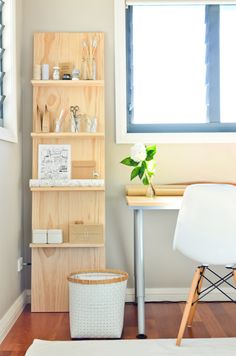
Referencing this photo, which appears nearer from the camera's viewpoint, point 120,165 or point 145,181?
point 145,181

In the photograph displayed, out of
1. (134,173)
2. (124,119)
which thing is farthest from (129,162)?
(124,119)

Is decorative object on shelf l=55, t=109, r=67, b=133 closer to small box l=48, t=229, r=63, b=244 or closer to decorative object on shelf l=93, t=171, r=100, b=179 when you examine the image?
decorative object on shelf l=93, t=171, r=100, b=179

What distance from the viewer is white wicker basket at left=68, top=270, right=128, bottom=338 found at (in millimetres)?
2750

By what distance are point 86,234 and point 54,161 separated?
21.4 inches

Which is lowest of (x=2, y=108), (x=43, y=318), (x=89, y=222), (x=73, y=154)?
(x=43, y=318)

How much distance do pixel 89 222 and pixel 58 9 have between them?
4.93 ft

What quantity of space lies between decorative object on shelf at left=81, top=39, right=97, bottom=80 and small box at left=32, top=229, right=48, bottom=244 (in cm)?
107

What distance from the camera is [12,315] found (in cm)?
303

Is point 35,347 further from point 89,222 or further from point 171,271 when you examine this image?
point 171,271

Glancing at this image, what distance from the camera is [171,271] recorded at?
3531mm

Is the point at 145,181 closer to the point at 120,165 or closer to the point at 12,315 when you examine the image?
the point at 120,165

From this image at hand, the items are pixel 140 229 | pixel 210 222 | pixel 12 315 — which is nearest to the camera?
pixel 210 222

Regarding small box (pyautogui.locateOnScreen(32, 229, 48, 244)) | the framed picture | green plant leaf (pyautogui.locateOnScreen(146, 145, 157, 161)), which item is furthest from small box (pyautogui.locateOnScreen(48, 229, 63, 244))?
green plant leaf (pyautogui.locateOnScreen(146, 145, 157, 161))

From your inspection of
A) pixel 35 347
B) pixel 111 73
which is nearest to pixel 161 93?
pixel 111 73
